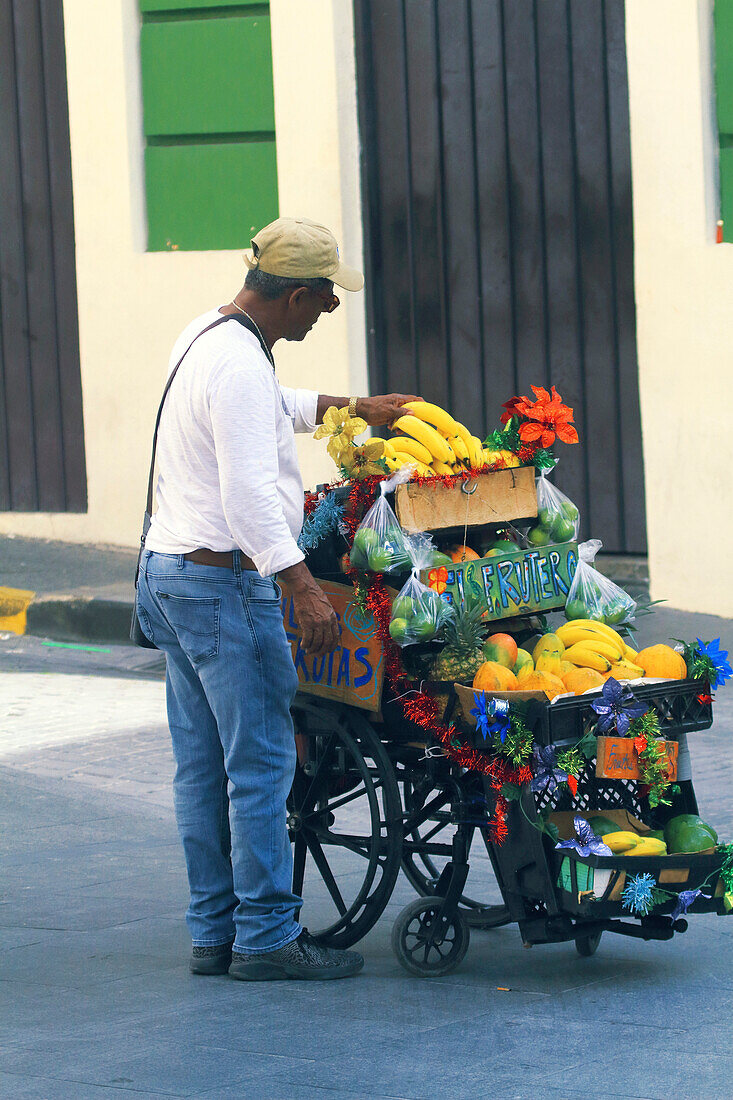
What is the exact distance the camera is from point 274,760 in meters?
4.38

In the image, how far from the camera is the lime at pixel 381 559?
4.36 meters

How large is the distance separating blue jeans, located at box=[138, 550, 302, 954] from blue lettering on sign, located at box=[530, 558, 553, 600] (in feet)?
2.53

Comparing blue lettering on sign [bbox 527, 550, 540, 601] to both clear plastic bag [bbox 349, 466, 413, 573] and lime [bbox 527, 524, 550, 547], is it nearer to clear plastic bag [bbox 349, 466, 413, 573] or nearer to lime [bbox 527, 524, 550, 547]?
lime [bbox 527, 524, 550, 547]

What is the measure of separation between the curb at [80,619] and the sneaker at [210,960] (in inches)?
214

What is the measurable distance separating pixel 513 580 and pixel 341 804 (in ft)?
2.75

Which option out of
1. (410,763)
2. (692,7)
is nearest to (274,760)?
(410,763)

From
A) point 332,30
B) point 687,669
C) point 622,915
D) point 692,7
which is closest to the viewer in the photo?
point 622,915

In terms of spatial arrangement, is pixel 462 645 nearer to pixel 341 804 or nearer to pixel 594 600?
pixel 594 600

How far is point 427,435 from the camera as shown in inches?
185

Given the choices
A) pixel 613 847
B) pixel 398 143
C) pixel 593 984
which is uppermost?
pixel 398 143

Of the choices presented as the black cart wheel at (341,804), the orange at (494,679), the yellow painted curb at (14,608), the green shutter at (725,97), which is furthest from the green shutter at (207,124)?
the orange at (494,679)

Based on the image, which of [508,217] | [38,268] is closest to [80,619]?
[38,268]

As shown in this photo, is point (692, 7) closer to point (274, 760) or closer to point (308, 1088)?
point (274, 760)

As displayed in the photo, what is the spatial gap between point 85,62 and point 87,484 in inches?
114
